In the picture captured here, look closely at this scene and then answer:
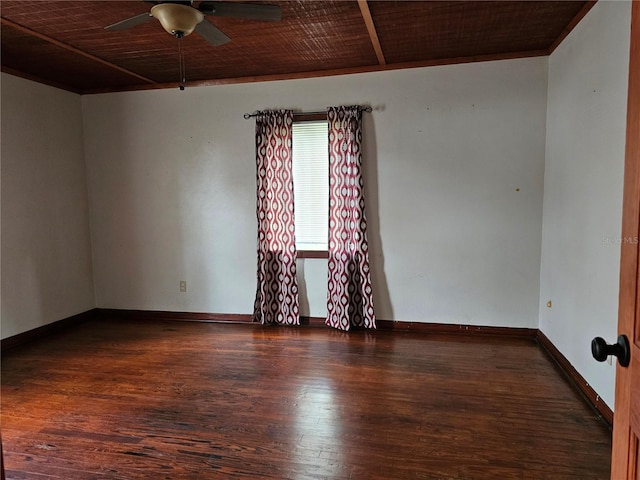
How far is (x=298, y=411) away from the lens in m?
2.57

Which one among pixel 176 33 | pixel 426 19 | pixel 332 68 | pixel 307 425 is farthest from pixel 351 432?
pixel 332 68

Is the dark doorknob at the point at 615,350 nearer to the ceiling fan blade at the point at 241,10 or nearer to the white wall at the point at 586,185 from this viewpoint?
the white wall at the point at 586,185

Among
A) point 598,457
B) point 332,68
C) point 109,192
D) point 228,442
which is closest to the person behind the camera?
point 598,457

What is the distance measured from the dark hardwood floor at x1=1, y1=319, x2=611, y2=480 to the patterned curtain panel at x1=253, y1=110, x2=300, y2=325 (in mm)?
471

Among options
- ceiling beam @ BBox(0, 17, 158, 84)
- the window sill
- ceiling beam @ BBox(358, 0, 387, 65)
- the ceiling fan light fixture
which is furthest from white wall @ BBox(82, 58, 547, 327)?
the ceiling fan light fixture

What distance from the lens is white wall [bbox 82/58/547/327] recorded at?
372 cm

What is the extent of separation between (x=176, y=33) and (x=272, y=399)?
7.78 ft

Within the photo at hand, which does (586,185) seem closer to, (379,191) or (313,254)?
(379,191)

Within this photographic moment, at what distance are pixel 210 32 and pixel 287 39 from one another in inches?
35.9

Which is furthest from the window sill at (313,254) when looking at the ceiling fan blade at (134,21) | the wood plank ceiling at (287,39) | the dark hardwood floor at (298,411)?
the ceiling fan blade at (134,21)

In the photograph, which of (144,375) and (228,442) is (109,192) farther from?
(228,442)

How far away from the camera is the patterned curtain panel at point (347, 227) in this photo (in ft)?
12.9

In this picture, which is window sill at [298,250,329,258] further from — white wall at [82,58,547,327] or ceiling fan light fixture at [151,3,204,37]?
ceiling fan light fixture at [151,3,204,37]

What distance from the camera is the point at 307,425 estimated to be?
2.42 metres
